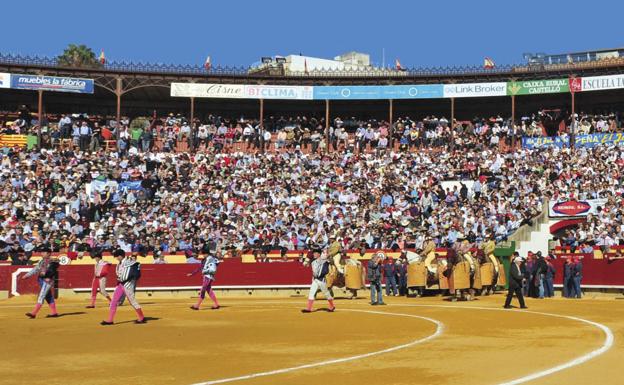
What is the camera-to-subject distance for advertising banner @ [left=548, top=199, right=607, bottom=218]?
3009 cm

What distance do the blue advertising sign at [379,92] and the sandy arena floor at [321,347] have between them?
71.1 ft

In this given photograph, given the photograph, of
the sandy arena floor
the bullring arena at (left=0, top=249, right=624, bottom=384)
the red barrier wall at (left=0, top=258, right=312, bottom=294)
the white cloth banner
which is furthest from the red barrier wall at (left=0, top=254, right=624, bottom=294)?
the white cloth banner

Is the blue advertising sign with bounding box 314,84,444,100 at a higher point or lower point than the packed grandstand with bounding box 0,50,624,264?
higher

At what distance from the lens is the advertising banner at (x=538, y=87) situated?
37.6 m

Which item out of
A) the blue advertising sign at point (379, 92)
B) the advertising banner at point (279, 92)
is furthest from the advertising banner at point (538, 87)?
the advertising banner at point (279, 92)

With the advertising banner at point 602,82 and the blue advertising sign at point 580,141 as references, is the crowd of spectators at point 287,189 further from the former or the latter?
the advertising banner at point 602,82

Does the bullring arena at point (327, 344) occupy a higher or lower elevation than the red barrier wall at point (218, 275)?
lower

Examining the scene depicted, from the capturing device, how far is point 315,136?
39.8 m

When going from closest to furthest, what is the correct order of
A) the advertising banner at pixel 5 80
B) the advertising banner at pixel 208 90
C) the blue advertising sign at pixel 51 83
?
1. the advertising banner at pixel 5 80
2. the blue advertising sign at pixel 51 83
3. the advertising banner at pixel 208 90

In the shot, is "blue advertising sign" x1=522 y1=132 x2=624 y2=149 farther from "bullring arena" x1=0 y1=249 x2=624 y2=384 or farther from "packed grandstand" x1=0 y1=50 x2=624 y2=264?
"bullring arena" x1=0 y1=249 x2=624 y2=384

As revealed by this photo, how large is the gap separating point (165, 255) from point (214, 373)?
59.2ft

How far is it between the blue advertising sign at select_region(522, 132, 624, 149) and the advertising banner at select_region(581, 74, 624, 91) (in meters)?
2.11

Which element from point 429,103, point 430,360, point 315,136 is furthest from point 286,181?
point 430,360

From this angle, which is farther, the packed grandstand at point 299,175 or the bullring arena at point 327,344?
the packed grandstand at point 299,175
